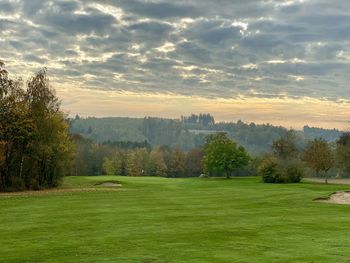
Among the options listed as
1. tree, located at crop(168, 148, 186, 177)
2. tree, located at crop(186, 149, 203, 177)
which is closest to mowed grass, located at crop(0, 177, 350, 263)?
tree, located at crop(186, 149, 203, 177)

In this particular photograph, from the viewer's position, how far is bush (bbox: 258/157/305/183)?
7606 centimetres

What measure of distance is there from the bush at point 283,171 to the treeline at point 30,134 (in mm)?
35903

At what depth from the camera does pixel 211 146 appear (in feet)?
358

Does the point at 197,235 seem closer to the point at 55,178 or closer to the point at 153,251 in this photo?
the point at 153,251

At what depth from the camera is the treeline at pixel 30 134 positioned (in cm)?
5931

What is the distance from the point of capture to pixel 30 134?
59.9 meters

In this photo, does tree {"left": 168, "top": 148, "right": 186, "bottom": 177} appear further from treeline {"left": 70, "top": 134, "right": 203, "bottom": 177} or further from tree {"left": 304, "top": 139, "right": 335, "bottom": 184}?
tree {"left": 304, "top": 139, "right": 335, "bottom": 184}

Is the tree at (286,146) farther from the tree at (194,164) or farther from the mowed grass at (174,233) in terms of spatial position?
the tree at (194,164)

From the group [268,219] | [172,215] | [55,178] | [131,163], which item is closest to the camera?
[268,219]

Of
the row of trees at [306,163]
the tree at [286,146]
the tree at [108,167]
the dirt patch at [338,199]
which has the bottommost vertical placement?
the tree at [108,167]

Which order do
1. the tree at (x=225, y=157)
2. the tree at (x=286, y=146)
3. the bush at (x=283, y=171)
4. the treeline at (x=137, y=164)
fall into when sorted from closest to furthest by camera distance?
the bush at (x=283, y=171) → the tree at (x=286, y=146) → the tree at (x=225, y=157) → the treeline at (x=137, y=164)

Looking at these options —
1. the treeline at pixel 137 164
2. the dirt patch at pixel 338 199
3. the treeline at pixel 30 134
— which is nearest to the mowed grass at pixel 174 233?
the dirt patch at pixel 338 199

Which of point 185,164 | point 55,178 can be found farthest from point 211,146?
point 185,164

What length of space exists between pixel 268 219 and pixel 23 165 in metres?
47.7
